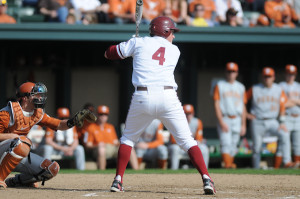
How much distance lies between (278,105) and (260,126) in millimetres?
486

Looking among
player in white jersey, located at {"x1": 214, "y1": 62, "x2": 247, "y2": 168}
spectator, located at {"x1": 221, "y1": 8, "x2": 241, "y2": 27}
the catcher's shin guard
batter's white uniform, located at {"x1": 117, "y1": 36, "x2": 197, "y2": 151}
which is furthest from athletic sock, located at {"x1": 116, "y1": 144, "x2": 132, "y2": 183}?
spectator, located at {"x1": 221, "y1": 8, "x2": 241, "y2": 27}

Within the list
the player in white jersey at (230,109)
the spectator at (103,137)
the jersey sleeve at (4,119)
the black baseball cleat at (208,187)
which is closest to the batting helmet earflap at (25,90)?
the jersey sleeve at (4,119)

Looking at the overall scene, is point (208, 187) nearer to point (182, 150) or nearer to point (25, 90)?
point (25, 90)

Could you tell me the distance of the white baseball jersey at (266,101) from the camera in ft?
35.1

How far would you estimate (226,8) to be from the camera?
1270 centimetres

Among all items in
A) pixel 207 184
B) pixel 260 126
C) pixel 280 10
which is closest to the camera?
pixel 207 184

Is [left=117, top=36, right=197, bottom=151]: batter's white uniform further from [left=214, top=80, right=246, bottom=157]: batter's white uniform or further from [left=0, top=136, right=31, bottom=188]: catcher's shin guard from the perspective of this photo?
[left=214, top=80, right=246, bottom=157]: batter's white uniform

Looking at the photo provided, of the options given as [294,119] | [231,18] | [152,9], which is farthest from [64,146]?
[231,18]

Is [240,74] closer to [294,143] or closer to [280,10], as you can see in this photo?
[280,10]

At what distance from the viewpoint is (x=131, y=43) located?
600 centimetres

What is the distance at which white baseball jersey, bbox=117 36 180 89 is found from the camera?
5902mm

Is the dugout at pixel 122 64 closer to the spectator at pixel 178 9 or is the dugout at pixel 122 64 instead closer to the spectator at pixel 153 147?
the spectator at pixel 178 9

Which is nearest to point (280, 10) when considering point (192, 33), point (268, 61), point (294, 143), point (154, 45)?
point (268, 61)

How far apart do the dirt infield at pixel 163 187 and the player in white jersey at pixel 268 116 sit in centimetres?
228
